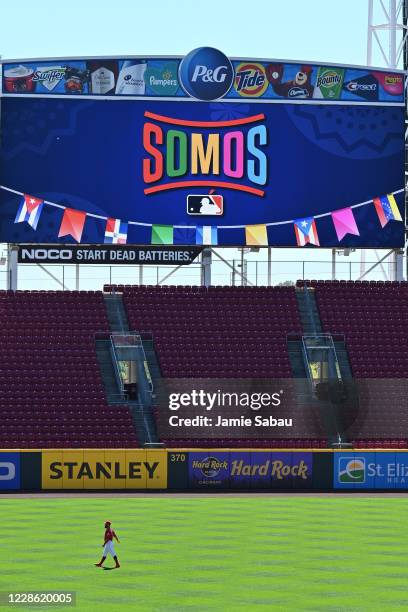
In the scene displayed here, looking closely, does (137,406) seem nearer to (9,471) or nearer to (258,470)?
(258,470)

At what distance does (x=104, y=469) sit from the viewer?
42.4 meters

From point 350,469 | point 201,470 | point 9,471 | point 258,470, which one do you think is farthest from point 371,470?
point 9,471

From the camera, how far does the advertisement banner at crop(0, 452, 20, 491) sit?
41.8 m
